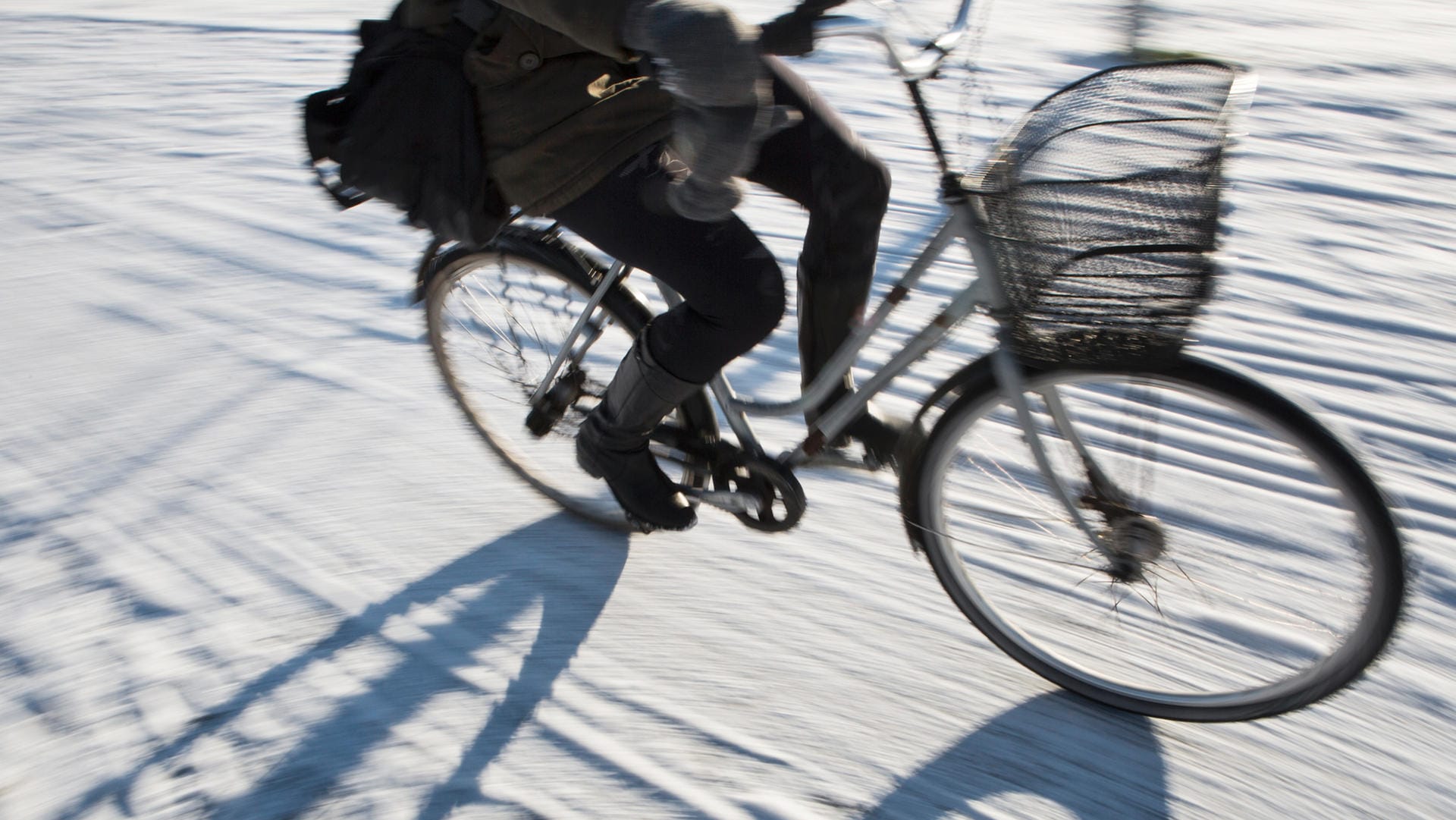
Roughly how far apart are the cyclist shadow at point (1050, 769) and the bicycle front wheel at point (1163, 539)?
0.06m

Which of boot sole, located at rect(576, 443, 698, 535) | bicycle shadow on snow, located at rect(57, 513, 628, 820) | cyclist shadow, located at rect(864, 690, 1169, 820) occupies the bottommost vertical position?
bicycle shadow on snow, located at rect(57, 513, 628, 820)

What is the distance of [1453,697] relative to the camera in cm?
183

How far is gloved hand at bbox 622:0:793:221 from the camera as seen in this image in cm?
128

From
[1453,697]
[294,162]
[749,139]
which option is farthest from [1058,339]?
[294,162]

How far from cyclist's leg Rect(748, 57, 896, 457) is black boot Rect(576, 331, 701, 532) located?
274 mm

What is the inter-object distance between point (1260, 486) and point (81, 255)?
3.86 meters

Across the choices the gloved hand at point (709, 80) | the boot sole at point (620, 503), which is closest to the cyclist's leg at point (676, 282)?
the boot sole at point (620, 503)

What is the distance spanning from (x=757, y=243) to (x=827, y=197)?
14cm

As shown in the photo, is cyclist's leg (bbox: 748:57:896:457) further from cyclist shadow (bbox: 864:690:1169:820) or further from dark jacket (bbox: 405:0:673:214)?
cyclist shadow (bbox: 864:690:1169:820)

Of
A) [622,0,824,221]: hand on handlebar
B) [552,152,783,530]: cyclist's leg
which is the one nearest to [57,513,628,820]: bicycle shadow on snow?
[552,152,783,530]: cyclist's leg

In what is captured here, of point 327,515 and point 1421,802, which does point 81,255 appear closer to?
point 327,515

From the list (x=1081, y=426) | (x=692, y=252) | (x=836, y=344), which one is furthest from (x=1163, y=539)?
(x=692, y=252)

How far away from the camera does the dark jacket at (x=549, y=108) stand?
64.2 inches

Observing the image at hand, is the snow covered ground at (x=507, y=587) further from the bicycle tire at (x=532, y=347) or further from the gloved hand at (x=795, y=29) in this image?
the gloved hand at (x=795, y=29)
